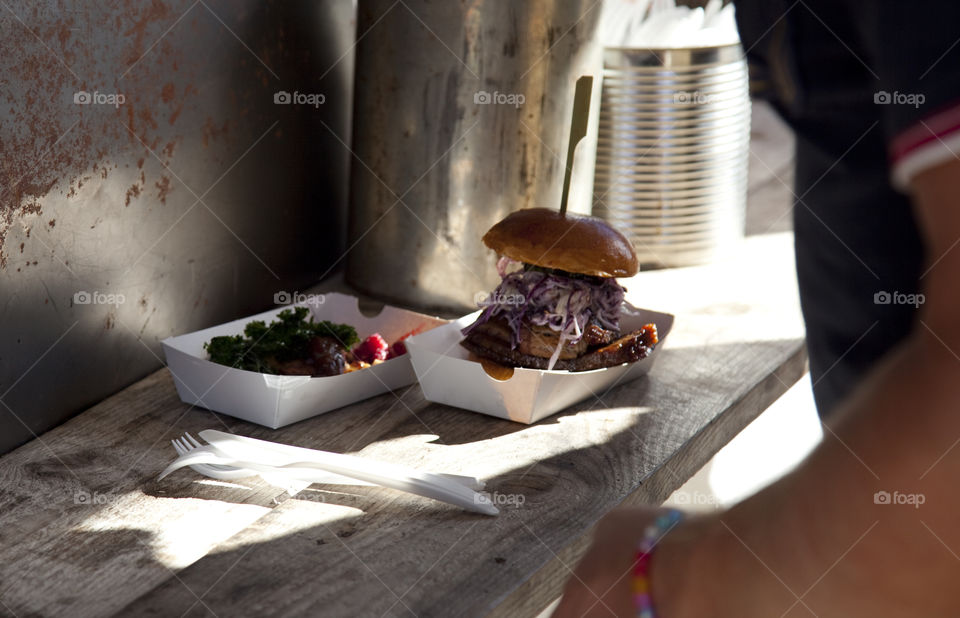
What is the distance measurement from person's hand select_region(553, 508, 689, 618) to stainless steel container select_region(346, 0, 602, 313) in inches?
48.6

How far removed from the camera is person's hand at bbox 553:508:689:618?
526 mm

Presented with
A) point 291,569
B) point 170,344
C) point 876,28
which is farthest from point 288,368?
point 876,28

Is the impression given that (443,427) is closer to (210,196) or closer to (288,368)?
(288,368)

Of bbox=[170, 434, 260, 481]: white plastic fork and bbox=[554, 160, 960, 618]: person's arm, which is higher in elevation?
bbox=[554, 160, 960, 618]: person's arm

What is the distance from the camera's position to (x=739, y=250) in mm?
2201

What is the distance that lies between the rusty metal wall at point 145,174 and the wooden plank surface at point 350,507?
0.11m

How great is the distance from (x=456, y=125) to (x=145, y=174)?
561 mm

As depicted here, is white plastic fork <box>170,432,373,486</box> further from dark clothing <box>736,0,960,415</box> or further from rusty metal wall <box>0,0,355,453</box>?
dark clothing <box>736,0,960,415</box>

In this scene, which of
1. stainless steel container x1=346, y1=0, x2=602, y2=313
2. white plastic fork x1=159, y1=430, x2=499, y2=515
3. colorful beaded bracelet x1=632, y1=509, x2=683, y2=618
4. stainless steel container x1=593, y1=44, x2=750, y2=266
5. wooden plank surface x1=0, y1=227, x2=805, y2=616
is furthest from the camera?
stainless steel container x1=593, y1=44, x2=750, y2=266

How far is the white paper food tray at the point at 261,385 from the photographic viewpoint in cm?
130

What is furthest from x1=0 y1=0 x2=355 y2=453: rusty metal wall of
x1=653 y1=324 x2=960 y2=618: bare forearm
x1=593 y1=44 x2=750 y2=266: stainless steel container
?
x1=653 y1=324 x2=960 y2=618: bare forearm

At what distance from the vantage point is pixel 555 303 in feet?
4.66

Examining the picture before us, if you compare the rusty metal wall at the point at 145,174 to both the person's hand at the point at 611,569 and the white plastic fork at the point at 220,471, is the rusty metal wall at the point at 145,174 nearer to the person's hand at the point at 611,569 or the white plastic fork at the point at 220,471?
the white plastic fork at the point at 220,471

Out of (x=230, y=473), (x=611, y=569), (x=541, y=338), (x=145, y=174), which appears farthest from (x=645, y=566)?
(x=145, y=174)
